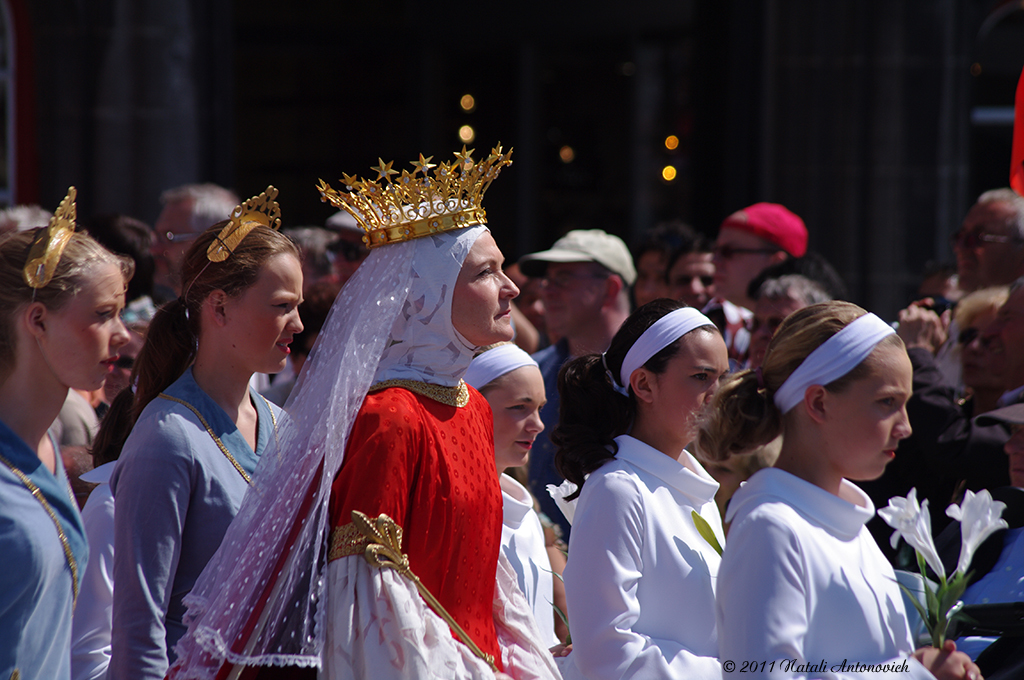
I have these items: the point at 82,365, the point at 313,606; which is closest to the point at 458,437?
the point at 313,606

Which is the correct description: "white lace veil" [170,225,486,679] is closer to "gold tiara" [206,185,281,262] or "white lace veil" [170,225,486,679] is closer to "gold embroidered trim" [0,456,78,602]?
"gold embroidered trim" [0,456,78,602]

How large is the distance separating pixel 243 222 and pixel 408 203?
25.9 inches

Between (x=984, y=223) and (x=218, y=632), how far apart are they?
4.52m

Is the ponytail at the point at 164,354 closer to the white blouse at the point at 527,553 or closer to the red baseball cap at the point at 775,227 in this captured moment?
the white blouse at the point at 527,553

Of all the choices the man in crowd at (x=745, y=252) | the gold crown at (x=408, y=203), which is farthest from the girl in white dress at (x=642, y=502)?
the man in crowd at (x=745, y=252)

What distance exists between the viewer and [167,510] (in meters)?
2.62

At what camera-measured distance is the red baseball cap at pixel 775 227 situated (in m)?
5.79

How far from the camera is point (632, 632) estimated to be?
2680mm

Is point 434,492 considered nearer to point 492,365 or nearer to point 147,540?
point 147,540

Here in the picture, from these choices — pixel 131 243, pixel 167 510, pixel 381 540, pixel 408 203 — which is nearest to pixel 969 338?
pixel 408 203

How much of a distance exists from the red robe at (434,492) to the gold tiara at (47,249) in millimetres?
792

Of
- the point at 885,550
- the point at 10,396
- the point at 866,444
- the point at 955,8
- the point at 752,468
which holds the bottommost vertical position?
the point at 885,550

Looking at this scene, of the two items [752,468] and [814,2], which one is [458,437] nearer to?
[752,468]

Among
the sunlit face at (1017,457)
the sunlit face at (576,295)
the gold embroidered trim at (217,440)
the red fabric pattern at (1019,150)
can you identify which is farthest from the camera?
the sunlit face at (576,295)
